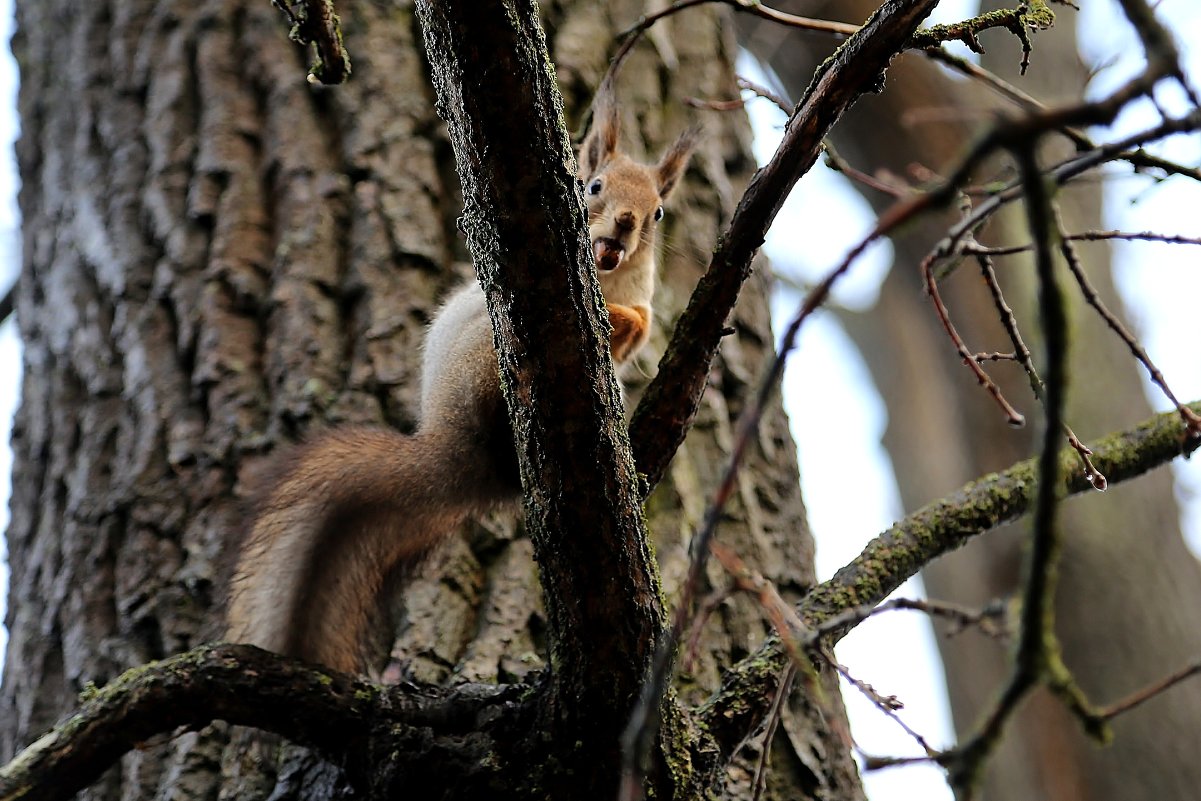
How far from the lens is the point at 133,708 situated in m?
1.32

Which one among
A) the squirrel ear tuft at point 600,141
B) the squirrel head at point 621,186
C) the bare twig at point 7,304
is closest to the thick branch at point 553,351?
the squirrel head at point 621,186

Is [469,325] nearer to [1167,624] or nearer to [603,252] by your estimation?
[603,252]

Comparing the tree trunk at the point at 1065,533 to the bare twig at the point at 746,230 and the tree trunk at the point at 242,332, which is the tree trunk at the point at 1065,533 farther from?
the bare twig at the point at 746,230

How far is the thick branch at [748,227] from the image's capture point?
117cm

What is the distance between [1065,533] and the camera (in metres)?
3.54

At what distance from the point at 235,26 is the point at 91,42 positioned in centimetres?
36

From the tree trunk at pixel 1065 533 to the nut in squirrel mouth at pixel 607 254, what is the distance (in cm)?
152

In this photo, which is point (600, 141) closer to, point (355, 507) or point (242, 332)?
point (242, 332)

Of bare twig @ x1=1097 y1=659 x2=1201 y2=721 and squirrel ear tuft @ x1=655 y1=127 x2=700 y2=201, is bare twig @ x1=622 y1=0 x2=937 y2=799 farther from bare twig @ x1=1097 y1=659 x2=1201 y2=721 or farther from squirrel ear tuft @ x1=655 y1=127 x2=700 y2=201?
squirrel ear tuft @ x1=655 y1=127 x2=700 y2=201

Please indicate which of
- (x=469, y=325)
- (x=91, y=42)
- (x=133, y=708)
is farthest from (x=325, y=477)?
(x=91, y=42)

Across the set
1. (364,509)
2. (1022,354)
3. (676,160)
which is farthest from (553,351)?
(676,160)

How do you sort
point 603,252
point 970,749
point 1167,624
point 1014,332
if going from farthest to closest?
point 1167,624 < point 603,252 < point 1014,332 < point 970,749

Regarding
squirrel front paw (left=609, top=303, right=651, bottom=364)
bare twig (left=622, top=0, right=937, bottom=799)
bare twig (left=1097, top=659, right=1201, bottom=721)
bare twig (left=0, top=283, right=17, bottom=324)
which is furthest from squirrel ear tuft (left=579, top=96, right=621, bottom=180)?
bare twig (left=1097, top=659, right=1201, bottom=721)

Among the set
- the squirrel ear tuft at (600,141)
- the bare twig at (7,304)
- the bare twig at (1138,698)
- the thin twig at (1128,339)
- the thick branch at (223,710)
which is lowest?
the bare twig at (1138,698)
